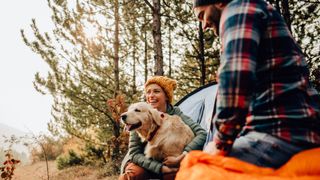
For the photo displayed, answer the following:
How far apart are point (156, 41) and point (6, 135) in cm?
407

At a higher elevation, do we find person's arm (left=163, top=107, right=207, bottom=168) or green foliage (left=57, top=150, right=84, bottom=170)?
person's arm (left=163, top=107, right=207, bottom=168)

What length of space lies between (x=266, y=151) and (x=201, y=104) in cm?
290

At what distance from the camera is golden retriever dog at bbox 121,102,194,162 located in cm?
305

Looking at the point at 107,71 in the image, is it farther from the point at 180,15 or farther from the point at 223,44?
the point at 223,44

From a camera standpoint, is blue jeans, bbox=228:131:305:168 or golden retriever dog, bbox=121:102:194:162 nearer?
blue jeans, bbox=228:131:305:168

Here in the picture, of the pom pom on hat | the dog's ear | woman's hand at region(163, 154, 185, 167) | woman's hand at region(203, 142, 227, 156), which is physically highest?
the pom pom on hat

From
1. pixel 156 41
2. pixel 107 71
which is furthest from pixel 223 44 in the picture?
pixel 107 71

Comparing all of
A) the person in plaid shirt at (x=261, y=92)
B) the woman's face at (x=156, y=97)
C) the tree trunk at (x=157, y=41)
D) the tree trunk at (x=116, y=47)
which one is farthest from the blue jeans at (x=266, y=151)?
the tree trunk at (x=116, y=47)

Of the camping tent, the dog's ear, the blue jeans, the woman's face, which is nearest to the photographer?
the blue jeans

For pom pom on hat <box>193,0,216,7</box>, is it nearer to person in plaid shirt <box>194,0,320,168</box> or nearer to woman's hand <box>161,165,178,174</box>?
person in plaid shirt <box>194,0,320,168</box>

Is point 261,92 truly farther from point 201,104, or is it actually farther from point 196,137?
point 201,104

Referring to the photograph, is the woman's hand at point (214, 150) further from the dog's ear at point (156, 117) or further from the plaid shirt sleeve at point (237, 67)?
the dog's ear at point (156, 117)

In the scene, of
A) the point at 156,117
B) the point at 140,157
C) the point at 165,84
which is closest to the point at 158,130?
the point at 156,117

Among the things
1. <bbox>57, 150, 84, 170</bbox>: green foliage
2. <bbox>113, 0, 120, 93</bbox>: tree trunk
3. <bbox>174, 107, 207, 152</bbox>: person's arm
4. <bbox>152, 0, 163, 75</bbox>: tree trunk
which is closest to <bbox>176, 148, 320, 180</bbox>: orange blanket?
<bbox>174, 107, 207, 152</bbox>: person's arm
